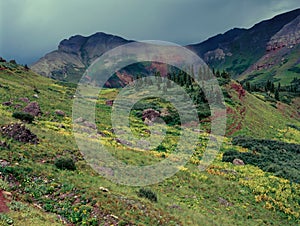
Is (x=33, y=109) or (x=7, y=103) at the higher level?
(x=7, y=103)

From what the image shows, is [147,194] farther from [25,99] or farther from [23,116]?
[25,99]

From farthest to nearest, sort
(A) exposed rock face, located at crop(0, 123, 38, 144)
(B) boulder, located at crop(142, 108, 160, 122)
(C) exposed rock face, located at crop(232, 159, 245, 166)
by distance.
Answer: (B) boulder, located at crop(142, 108, 160, 122) → (C) exposed rock face, located at crop(232, 159, 245, 166) → (A) exposed rock face, located at crop(0, 123, 38, 144)

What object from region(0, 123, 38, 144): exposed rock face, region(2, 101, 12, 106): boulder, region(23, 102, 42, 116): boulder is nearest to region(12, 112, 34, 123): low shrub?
region(23, 102, 42, 116): boulder

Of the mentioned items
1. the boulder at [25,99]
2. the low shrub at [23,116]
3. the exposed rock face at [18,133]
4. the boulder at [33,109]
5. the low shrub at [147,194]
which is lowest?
the low shrub at [147,194]

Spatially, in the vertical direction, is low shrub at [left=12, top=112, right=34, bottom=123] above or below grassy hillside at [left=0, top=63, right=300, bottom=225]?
above

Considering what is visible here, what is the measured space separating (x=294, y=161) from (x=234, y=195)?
1907 centimetres

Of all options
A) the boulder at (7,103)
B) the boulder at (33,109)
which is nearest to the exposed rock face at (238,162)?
the boulder at (33,109)

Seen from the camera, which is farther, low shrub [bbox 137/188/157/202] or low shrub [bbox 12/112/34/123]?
low shrub [bbox 12/112/34/123]

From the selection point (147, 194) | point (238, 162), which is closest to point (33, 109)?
point (147, 194)

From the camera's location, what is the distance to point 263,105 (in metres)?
84.3

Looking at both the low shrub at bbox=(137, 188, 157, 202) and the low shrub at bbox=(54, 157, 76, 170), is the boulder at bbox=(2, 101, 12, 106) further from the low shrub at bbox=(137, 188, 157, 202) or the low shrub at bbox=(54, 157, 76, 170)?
the low shrub at bbox=(137, 188, 157, 202)

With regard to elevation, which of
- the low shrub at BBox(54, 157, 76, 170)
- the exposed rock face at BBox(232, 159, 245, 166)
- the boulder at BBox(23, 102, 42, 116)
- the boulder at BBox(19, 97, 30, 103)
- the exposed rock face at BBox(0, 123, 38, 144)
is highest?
the boulder at BBox(19, 97, 30, 103)

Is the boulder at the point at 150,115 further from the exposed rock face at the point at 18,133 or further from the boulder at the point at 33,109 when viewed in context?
the exposed rock face at the point at 18,133

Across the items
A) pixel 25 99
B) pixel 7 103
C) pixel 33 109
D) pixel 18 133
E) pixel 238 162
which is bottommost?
pixel 238 162
